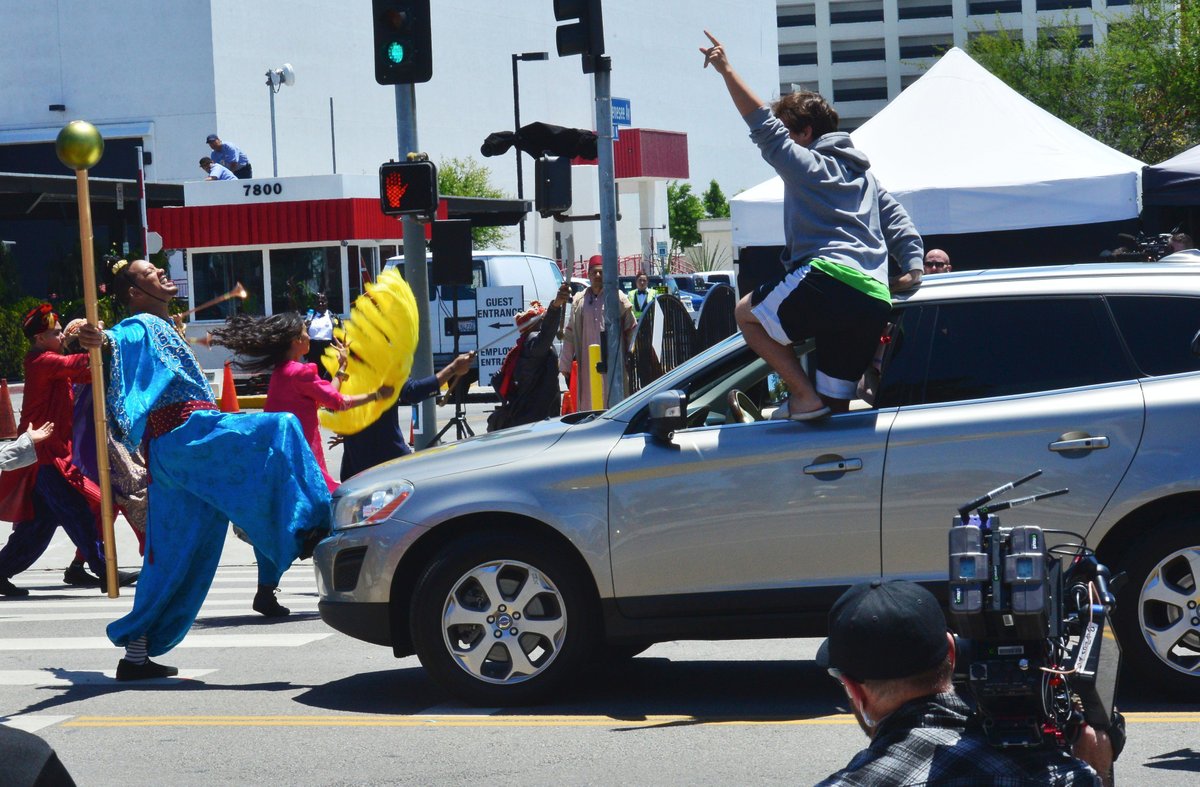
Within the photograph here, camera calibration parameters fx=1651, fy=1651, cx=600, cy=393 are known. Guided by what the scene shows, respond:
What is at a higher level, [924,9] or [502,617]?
[924,9]

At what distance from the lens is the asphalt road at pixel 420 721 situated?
608cm

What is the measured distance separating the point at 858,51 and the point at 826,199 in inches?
4345

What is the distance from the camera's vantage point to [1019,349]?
6.74 metres

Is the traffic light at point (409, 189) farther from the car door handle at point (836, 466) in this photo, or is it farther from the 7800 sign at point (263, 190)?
the 7800 sign at point (263, 190)

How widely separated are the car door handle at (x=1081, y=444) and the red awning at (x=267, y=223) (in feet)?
96.4

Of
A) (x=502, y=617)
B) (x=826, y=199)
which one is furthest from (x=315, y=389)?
(x=826, y=199)

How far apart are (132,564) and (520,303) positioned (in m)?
6.84

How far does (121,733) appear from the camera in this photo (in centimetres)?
693

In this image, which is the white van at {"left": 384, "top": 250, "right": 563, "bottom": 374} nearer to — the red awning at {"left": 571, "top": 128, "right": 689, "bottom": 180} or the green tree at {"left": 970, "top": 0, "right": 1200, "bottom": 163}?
the green tree at {"left": 970, "top": 0, "right": 1200, "bottom": 163}

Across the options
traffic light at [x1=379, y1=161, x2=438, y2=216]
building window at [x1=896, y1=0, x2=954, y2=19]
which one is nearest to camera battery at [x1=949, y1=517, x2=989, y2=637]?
traffic light at [x1=379, y1=161, x2=438, y2=216]

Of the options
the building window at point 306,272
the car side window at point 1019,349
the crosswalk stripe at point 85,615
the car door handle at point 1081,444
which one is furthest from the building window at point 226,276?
the car door handle at point 1081,444

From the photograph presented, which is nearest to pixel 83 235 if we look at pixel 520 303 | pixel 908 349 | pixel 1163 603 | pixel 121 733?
pixel 121 733

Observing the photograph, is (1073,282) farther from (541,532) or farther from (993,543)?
(993,543)

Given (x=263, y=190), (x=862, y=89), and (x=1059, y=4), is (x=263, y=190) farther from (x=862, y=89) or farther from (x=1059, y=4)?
(x=862, y=89)
